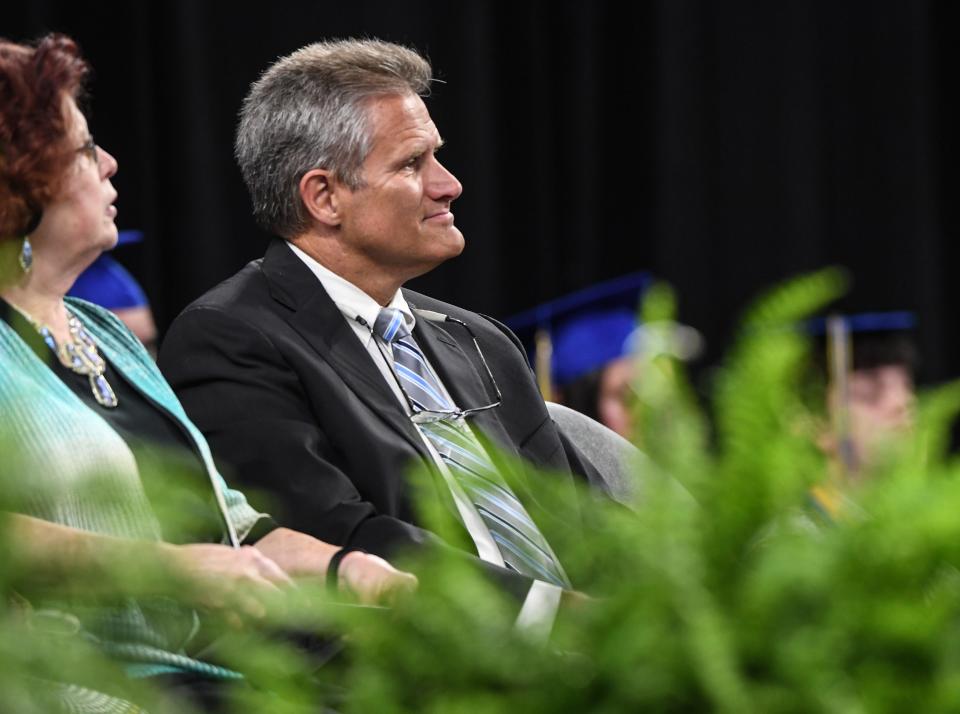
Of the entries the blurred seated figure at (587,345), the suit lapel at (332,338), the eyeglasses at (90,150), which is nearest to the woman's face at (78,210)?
the eyeglasses at (90,150)

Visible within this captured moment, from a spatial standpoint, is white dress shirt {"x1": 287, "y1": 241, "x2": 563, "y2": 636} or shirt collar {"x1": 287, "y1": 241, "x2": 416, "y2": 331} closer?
white dress shirt {"x1": 287, "y1": 241, "x2": 563, "y2": 636}

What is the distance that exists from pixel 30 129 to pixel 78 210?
10cm

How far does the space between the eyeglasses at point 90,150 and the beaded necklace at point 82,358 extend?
18cm

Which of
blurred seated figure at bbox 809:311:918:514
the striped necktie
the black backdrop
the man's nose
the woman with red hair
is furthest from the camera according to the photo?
the black backdrop

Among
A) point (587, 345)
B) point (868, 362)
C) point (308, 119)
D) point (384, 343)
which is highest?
point (308, 119)

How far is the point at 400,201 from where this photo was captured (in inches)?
85.6

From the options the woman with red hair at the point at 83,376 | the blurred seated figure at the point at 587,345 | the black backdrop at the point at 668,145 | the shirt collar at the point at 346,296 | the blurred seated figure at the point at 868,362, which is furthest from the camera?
the black backdrop at the point at 668,145

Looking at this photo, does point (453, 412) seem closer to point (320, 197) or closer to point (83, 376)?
point (320, 197)

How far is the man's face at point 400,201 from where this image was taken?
83.8 inches

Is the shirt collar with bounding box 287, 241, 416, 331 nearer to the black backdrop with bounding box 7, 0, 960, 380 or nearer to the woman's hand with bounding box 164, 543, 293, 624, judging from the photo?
the woman's hand with bounding box 164, 543, 293, 624

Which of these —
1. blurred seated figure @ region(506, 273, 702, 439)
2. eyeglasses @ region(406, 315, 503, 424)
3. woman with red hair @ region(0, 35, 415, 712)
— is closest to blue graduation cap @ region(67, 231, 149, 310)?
blurred seated figure @ region(506, 273, 702, 439)

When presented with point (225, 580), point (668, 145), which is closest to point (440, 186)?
point (225, 580)

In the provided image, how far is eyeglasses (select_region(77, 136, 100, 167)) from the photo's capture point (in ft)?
5.30

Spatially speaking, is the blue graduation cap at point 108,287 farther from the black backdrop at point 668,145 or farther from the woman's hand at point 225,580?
the woman's hand at point 225,580
